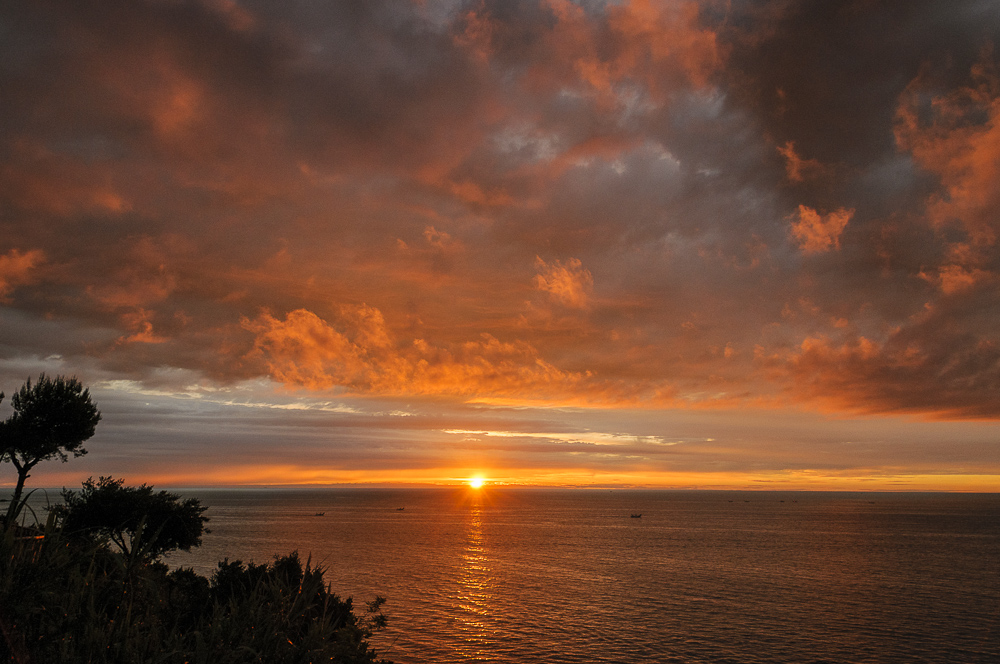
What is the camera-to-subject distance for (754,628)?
54531 mm

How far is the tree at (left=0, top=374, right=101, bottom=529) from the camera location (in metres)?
43.5

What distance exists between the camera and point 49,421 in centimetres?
4472

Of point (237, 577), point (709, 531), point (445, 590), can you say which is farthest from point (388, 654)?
point (709, 531)

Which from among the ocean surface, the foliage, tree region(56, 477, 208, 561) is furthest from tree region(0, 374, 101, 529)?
the foliage

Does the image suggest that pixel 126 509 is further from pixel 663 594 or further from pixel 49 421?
pixel 663 594

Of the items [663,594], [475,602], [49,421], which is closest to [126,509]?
[49,421]

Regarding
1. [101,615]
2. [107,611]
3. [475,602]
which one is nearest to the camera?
[101,615]

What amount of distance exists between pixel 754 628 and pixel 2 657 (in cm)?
6107

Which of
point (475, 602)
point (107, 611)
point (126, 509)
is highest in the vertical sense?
point (107, 611)

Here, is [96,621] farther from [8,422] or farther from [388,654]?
[8,422]

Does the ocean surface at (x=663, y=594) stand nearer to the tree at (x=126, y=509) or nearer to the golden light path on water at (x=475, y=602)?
the golden light path on water at (x=475, y=602)

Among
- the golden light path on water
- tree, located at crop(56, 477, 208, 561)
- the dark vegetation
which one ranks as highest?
the dark vegetation

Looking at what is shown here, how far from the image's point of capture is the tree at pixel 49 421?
43469mm

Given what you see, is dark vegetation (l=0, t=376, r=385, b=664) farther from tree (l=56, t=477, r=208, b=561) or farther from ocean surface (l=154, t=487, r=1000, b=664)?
tree (l=56, t=477, r=208, b=561)
